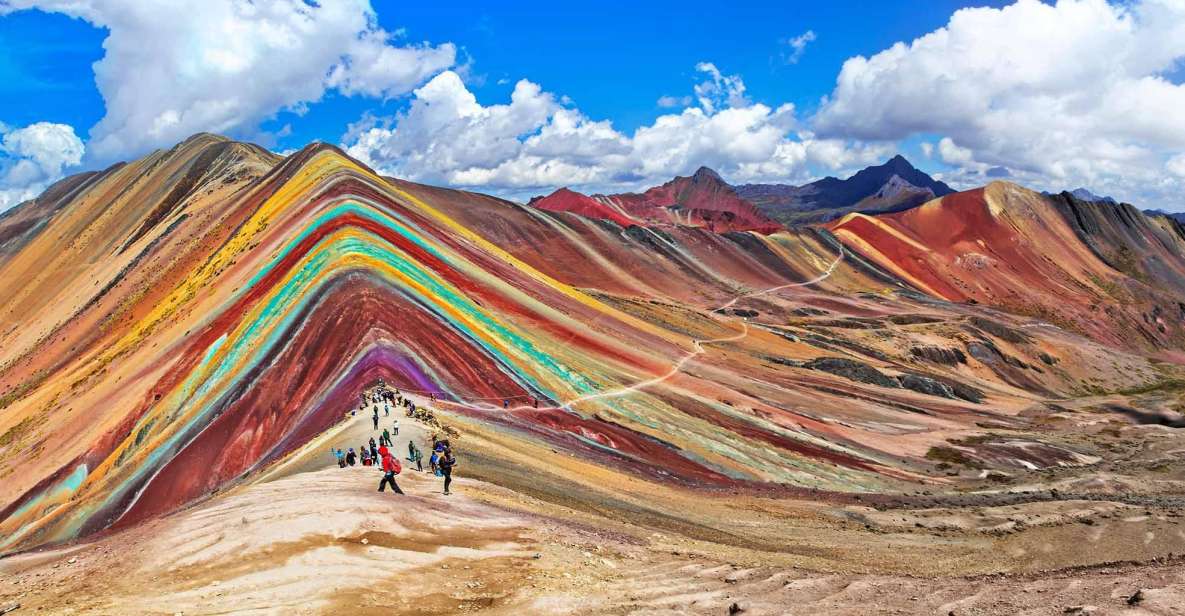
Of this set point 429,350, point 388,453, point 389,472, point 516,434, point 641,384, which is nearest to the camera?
point 389,472

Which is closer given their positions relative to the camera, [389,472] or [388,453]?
[389,472]

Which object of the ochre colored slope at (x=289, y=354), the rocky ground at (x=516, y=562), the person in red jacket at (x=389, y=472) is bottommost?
the rocky ground at (x=516, y=562)

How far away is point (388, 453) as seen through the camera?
767 inches

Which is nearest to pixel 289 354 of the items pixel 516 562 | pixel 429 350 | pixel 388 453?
pixel 429 350

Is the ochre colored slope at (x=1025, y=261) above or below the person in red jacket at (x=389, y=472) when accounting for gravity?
above

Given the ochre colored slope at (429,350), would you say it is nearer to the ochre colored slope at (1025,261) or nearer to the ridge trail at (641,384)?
the ridge trail at (641,384)

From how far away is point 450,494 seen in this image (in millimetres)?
20234

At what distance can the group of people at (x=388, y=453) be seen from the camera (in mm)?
19281

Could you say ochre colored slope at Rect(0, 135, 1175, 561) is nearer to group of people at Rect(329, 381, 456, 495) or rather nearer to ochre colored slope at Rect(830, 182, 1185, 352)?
group of people at Rect(329, 381, 456, 495)

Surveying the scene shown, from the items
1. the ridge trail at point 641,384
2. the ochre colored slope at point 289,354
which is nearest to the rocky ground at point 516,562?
the ridge trail at point 641,384

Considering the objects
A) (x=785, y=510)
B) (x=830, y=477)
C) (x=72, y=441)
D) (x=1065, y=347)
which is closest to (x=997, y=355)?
(x=1065, y=347)

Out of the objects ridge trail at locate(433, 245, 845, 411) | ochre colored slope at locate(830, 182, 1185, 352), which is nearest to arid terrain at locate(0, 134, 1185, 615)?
ridge trail at locate(433, 245, 845, 411)

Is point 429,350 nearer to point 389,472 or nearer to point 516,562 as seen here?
point 389,472

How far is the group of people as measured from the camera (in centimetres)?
1928
